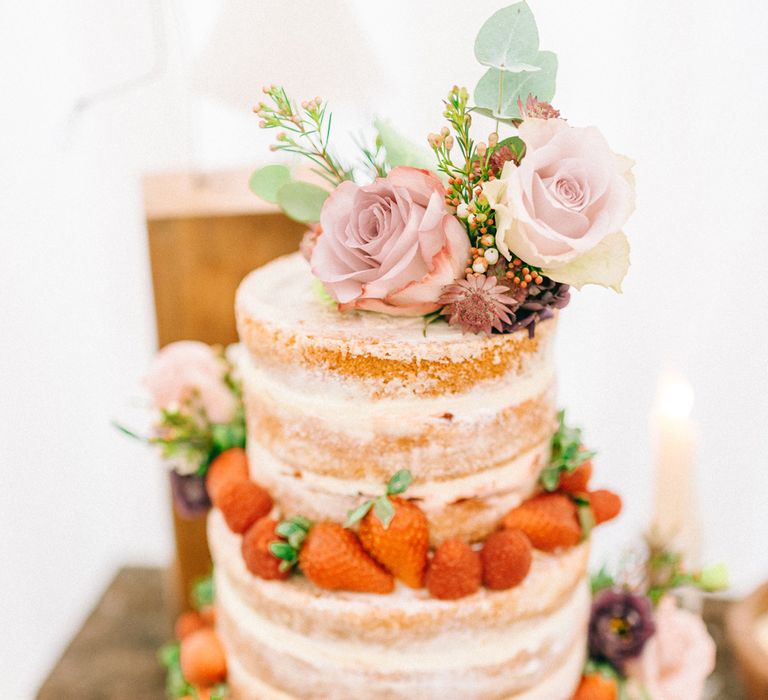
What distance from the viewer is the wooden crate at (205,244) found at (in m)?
1.47

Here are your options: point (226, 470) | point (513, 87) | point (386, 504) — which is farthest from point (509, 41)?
point (226, 470)

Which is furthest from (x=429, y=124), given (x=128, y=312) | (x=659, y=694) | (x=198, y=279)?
(x=128, y=312)

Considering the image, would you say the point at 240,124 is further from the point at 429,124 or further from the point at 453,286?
the point at 453,286

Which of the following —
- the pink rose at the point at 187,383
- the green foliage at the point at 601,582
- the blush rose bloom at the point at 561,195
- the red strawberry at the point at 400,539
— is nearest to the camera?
the blush rose bloom at the point at 561,195

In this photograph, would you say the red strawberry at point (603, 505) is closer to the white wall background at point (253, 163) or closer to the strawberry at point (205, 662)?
the white wall background at point (253, 163)

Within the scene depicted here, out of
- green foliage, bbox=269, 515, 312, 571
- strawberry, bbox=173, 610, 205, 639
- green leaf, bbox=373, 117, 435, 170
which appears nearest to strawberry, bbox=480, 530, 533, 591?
green foliage, bbox=269, 515, 312, 571

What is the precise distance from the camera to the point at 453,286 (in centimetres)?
85

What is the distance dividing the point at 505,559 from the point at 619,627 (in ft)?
1.39

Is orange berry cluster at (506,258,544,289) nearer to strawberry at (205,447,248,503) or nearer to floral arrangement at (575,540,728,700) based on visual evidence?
strawberry at (205,447,248,503)

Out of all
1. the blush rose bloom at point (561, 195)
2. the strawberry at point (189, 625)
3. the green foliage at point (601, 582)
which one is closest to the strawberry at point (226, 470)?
the strawberry at point (189, 625)

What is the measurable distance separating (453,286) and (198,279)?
85 centimetres

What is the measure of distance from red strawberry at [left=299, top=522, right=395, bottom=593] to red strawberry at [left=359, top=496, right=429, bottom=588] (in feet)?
0.05

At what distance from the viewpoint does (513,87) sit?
2.77 ft

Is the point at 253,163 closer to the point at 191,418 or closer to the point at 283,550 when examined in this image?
the point at 191,418
